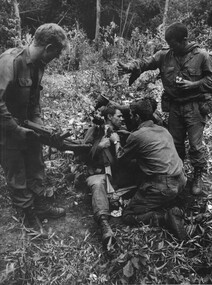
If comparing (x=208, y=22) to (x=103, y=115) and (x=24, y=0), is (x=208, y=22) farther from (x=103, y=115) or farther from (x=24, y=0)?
(x=103, y=115)

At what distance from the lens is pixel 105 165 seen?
4523mm

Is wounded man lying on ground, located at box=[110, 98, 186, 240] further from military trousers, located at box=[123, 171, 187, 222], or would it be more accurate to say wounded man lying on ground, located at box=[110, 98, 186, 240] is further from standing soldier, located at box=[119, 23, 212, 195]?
standing soldier, located at box=[119, 23, 212, 195]

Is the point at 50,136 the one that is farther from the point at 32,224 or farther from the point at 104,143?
the point at 32,224

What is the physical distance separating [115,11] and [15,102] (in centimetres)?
1126

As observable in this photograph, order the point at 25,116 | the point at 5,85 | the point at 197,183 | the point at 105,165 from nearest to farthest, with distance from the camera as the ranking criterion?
the point at 5,85
the point at 25,116
the point at 105,165
the point at 197,183

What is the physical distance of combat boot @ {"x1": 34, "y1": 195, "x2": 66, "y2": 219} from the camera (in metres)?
4.37

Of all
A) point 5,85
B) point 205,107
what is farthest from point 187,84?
point 5,85

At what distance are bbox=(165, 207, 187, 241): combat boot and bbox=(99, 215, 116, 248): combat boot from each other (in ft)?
2.20

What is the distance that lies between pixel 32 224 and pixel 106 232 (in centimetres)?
105

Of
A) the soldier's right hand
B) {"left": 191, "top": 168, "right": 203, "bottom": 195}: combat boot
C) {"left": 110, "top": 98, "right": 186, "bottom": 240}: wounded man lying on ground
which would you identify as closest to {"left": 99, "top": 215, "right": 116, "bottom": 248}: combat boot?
{"left": 110, "top": 98, "right": 186, "bottom": 240}: wounded man lying on ground

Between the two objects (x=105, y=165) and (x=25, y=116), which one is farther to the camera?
(x=105, y=165)

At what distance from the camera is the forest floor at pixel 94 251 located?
353cm

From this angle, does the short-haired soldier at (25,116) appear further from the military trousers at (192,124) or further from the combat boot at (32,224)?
the military trousers at (192,124)

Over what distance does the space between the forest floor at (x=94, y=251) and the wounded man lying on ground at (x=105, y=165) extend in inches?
14.9
